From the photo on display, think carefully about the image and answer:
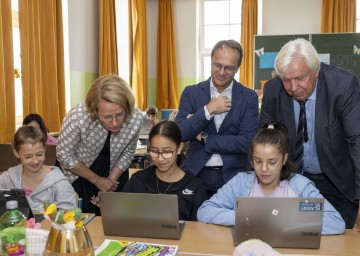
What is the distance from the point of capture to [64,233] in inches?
41.3

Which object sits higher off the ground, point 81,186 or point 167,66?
point 167,66

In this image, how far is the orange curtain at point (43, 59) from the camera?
349cm

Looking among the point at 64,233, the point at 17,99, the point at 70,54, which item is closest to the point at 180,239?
the point at 64,233

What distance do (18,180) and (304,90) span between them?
1528mm

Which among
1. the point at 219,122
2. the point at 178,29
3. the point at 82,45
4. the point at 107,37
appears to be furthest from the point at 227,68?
the point at 178,29

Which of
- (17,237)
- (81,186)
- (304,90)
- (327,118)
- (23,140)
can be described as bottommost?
(81,186)

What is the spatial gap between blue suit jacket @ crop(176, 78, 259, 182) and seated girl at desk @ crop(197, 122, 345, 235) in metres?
0.28

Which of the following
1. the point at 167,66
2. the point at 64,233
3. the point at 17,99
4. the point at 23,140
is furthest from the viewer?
the point at 167,66

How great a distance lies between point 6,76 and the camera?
10.5 ft

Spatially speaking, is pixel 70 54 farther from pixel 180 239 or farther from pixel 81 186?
pixel 180 239

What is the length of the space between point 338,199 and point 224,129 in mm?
687

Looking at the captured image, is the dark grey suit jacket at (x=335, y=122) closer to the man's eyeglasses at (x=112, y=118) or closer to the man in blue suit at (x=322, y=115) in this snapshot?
the man in blue suit at (x=322, y=115)

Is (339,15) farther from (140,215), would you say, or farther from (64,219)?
(64,219)

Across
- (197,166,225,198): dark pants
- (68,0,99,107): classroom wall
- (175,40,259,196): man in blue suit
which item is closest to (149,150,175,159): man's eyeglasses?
(175,40,259,196): man in blue suit
